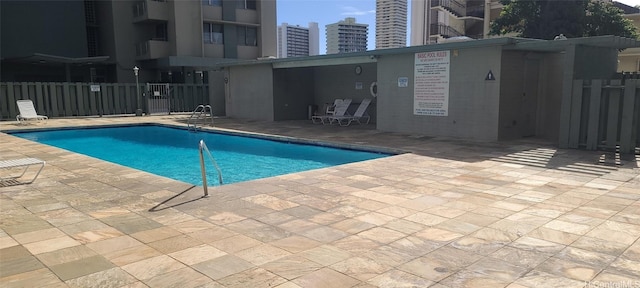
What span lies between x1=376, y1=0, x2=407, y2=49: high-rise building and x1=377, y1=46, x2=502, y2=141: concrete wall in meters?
76.8

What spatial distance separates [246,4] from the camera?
29.7 meters

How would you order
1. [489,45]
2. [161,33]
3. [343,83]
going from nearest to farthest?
[489,45]
[343,83]
[161,33]

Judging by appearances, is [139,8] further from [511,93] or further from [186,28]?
[511,93]

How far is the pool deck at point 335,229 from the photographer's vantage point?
315cm

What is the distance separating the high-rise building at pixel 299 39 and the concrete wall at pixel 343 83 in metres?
53.8

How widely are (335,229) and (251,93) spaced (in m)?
14.6

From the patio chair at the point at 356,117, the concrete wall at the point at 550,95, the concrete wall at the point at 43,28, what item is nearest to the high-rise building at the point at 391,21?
the concrete wall at the point at 43,28

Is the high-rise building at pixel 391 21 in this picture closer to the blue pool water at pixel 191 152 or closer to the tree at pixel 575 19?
the tree at pixel 575 19

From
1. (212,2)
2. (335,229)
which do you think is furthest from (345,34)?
(335,229)

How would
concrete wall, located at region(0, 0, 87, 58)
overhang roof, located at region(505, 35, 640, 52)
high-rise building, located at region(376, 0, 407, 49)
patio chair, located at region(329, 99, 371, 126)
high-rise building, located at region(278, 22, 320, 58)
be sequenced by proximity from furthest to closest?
1. high-rise building, located at region(376, 0, 407, 49)
2. high-rise building, located at region(278, 22, 320, 58)
3. concrete wall, located at region(0, 0, 87, 58)
4. patio chair, located at region(329, 99, 371, 126)
5. overhang roof, located at region(505, 35, 640, 52)

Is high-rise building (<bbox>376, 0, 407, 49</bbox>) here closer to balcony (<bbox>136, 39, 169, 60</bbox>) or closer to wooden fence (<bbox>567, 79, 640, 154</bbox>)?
balcony (<bbox>136, 39, 169, 60</bbox>)

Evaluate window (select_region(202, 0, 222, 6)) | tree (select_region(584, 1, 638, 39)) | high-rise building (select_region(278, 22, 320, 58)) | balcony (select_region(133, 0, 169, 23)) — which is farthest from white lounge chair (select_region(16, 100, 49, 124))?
high-rise building (select_region(278, 22, 320, 58))

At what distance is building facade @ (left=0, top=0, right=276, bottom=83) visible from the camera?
2478 centimetres

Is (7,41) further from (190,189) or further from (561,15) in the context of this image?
(561,15)
